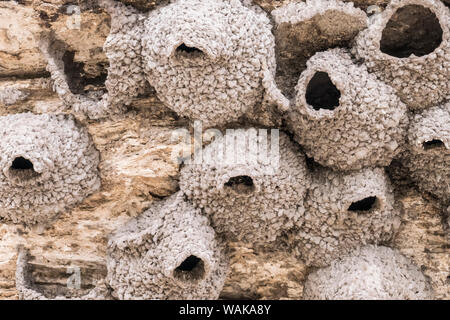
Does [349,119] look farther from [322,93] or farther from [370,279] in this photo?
[370,279]

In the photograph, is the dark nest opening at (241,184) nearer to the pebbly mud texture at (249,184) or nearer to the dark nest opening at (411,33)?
the pebbly mud texture at (249,184)

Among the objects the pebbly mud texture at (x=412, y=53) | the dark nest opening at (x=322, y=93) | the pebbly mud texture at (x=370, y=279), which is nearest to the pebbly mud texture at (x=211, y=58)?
the dark nest opening at (x=322, y=93)

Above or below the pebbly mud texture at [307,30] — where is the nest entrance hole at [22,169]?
below

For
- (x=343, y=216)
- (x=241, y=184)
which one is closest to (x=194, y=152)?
(x=241, y=184)

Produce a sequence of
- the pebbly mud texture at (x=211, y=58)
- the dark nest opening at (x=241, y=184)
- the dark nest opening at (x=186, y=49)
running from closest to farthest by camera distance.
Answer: the pebbly mud texture at (x=211, y=58) → the dark nest opening at (x=186, y=49) → the dark nest opening at (x=241, y=184)

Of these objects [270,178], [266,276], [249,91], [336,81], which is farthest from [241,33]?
[266,276]

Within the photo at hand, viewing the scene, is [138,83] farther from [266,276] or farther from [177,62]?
[266,276]
